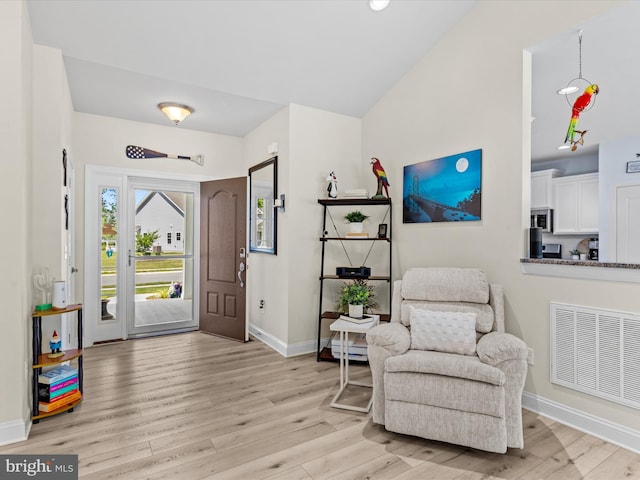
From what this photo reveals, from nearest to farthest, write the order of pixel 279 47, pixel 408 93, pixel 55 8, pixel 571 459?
pixel 571 459
pixel 55 8
pixel 279 47
pixel 408 93

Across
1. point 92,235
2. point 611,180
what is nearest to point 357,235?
point 92,235

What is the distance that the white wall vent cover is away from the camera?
81.0 inches

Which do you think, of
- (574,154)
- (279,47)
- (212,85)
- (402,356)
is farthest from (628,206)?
(212,85)

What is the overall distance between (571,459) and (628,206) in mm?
3763

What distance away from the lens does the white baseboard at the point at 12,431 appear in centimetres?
204

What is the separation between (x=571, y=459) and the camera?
1.96m

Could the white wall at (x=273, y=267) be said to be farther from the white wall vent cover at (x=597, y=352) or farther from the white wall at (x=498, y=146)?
the white wall vent cover at (x=597, y=352)

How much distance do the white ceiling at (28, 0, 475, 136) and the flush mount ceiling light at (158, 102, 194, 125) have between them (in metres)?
0.08

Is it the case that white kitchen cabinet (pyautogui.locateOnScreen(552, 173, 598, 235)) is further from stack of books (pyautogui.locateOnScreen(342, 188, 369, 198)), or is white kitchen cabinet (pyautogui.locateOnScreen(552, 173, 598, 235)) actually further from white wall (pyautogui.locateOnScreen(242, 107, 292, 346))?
white wall (pyautogui.locateOnScreen(242, 107, 292, 346))

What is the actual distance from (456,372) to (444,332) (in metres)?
0.35

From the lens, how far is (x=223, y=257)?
438 cm

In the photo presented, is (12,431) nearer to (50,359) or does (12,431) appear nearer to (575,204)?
(50,359)

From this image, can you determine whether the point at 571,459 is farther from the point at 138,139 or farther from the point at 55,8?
the point at 138,139

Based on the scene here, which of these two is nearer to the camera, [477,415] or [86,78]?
[477,415]
